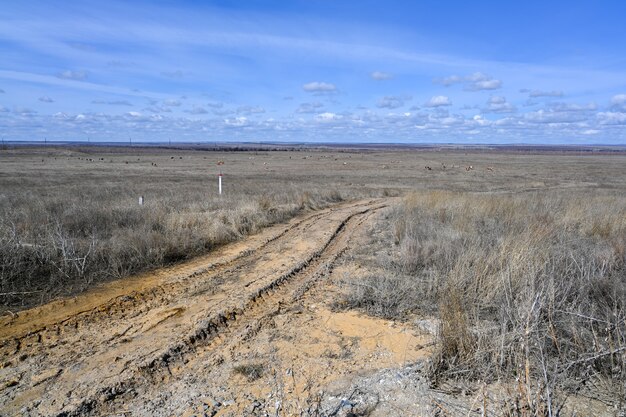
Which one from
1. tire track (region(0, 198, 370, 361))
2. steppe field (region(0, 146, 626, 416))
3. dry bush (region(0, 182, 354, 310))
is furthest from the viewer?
dry bush (region(0, 182, 354, 310))

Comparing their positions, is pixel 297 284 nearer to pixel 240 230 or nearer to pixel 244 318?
pixel 244 318

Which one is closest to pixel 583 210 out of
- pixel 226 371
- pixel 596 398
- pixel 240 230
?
pixel 240 230

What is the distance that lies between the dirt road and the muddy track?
0.01 meters

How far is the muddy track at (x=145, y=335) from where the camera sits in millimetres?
3760

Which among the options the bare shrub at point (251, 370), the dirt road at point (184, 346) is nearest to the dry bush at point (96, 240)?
the dirt road at point (184, 346)

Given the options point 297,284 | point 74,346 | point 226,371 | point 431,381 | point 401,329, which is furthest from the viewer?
point 297,284

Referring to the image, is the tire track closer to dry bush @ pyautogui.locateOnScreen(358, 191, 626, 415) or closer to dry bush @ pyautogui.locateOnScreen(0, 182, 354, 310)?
dry bush @ pyautogui.locateOnScreen(0, 182, 354, 310)

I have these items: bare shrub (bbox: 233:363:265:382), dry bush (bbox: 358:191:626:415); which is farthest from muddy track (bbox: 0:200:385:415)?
dry bush (bbox: 358:191:626:415)

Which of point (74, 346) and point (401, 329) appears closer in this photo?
point (74, 346)

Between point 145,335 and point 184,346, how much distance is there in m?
0.62

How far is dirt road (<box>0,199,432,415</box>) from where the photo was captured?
12.0 feet

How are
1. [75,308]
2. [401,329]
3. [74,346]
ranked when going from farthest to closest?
1. [75,308]
2. [401,329]
3. [74,346]

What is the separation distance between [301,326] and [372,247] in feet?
14.8

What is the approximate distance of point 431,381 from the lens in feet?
12.4
